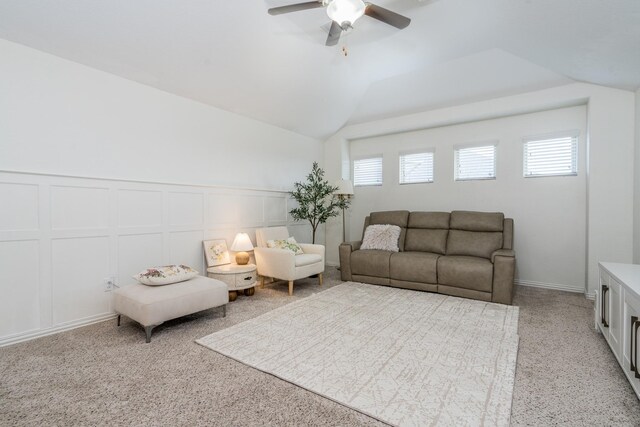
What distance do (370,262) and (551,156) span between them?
2995 millimetres

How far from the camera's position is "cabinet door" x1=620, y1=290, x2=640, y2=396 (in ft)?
5.84

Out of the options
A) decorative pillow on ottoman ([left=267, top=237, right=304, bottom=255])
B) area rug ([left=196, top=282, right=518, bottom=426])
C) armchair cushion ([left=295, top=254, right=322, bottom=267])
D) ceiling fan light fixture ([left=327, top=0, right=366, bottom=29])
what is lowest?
area rug ([left=196, top=282, right=518, bottom=426])

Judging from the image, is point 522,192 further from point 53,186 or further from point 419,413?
point 53,186

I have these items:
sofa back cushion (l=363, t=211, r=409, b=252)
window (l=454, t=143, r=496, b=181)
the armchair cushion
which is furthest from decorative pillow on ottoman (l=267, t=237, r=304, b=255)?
window (l=454, t=143, r=496, b=181)

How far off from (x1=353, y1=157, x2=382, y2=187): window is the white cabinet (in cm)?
372

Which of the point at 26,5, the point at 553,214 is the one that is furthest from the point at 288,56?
the point at 553,214

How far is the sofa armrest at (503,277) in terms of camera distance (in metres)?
3.50

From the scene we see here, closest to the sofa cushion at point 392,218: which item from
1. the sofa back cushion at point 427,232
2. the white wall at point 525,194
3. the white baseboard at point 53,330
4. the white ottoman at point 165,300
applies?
the sofa back cushion at point 427,232

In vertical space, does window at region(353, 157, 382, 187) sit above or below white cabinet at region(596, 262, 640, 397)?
above

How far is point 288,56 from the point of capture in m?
3.75

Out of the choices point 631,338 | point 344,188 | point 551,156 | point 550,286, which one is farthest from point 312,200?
point 631,338

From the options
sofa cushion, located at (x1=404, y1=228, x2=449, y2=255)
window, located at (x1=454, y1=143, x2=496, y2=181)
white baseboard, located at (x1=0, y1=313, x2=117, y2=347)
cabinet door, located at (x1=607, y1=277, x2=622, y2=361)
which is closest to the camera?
cabinet door, located at (x1=607, y1=277, x2=622, y2=361)

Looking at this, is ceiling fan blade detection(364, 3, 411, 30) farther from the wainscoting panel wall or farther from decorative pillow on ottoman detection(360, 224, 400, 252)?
decorative pillow on ottoman detection(360, 224, 400, 252)

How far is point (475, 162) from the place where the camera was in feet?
16.1
